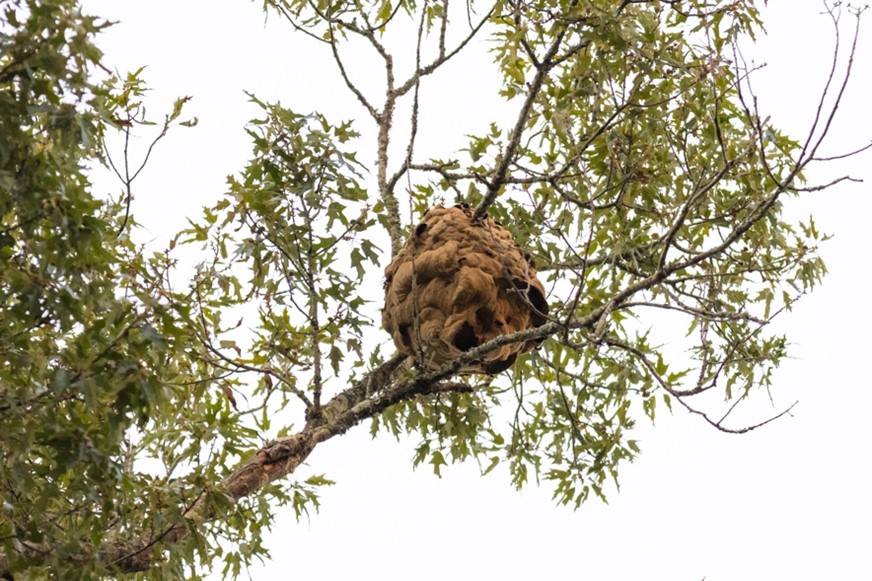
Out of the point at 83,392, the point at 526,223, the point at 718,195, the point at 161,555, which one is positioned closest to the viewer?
the point at 83,392

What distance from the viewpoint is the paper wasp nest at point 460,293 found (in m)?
5.00

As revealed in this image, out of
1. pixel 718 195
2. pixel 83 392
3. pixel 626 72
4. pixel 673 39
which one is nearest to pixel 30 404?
pixel 83 392

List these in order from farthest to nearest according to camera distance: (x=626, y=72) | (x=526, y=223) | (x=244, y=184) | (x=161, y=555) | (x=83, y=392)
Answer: (x=526, y=223) < (x=244, y=184) < (x=626, y=72) < (x=161, y=555) < (x=83, y=392)

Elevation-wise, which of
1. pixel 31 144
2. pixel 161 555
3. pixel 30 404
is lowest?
pixel 161 555

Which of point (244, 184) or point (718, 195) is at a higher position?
point (244, 184)

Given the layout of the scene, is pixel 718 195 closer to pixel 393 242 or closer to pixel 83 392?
pixel 393 242

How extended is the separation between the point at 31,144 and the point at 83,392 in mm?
892

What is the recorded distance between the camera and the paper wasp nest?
16.4 ft

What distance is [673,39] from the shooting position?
613 centimetres

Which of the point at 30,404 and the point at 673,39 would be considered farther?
the point at 673,39

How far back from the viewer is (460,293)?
4961 millimetres

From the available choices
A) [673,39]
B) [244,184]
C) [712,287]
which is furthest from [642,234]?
[244,184]

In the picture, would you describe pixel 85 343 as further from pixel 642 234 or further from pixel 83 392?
pixel 642 234

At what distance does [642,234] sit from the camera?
6773 mm
